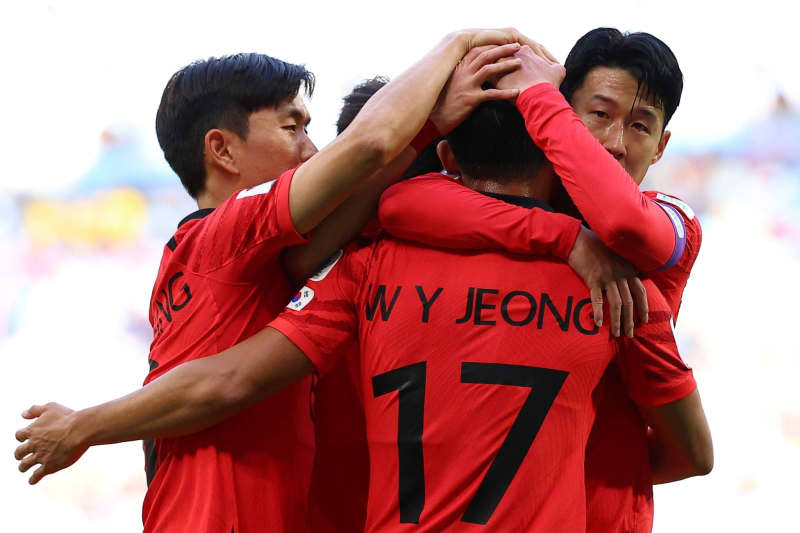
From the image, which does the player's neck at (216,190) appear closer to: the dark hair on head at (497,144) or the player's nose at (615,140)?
the dark hair on head at (497,144)

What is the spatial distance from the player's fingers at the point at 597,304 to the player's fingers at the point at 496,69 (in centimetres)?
50

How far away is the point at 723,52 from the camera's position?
16.0 feet

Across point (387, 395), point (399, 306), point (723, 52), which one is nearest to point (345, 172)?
point (399, 306)

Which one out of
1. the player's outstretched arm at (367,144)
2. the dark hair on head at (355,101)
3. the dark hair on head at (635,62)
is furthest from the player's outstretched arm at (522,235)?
the dark hair on head at (355,101)

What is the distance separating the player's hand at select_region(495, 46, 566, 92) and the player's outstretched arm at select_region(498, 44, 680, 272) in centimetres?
8

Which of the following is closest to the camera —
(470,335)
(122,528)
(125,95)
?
(470,335)

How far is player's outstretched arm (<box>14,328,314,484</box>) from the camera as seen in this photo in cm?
212

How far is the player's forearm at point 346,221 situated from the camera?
2160 millimetres

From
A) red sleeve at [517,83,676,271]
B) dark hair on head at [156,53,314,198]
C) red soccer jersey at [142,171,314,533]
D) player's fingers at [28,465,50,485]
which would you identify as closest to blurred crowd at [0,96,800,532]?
dark hair on head at [156,53,314,198]

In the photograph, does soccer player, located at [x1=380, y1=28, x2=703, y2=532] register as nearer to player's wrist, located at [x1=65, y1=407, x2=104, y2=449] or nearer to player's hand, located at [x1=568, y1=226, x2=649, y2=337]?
player's hand, located at [x1=568, y1=226, x2=649, y2=337]

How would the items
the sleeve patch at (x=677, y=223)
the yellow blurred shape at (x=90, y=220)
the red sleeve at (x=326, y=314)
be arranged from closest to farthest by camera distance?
the sleeve patch at (x=677, y=223), the red sleeve at (x=326, y=314), the yellow blurred shape at (x=90, y=220)

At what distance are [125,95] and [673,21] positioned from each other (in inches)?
104

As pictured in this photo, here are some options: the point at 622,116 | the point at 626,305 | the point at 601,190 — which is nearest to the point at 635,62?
the point at 622,116

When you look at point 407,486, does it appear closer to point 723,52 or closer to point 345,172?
point 345,172
